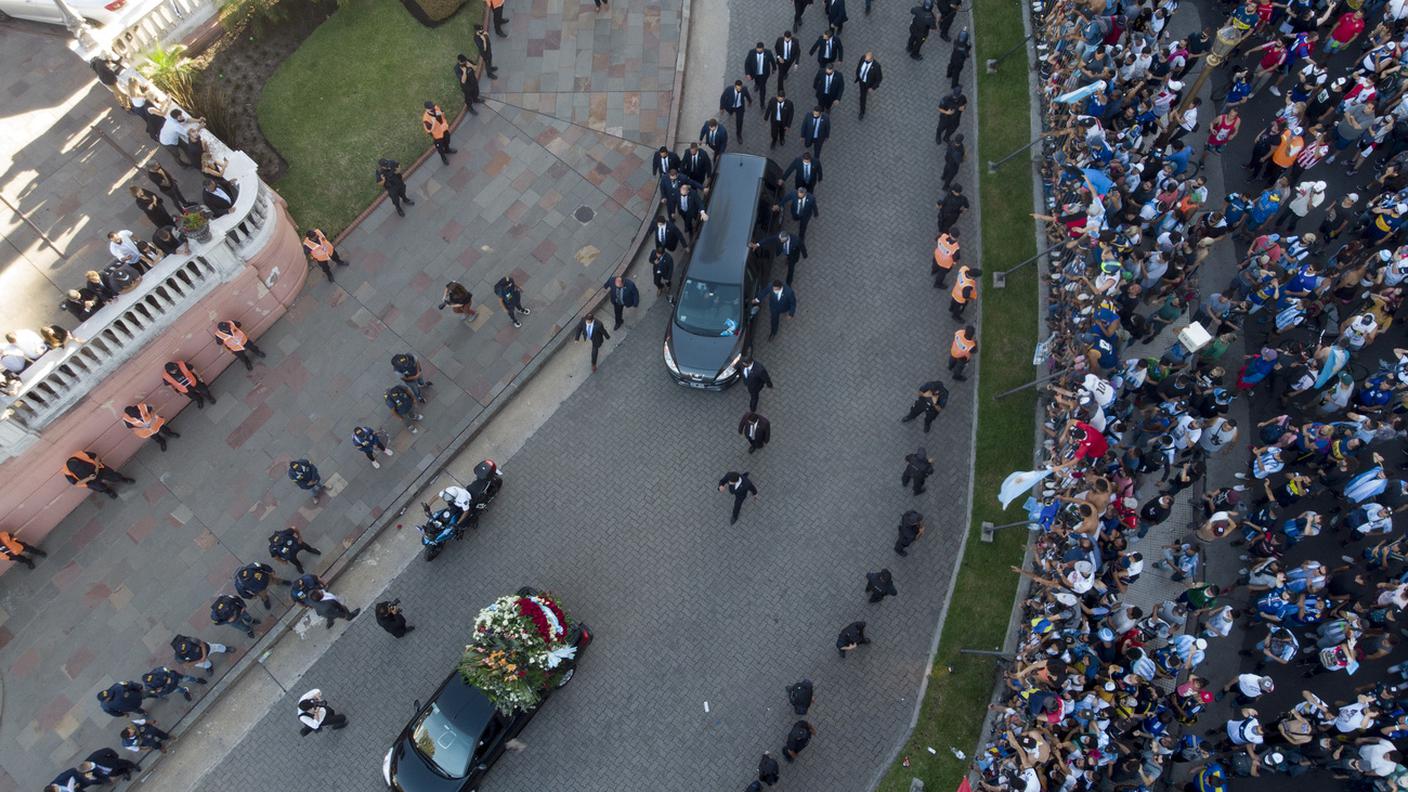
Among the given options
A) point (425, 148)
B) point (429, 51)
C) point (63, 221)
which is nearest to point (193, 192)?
point (63, 221)

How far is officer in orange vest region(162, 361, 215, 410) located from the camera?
16922 mm

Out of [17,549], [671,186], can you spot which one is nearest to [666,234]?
[671,186]

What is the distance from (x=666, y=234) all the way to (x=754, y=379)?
3.64 metres

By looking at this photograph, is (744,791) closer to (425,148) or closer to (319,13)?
(425,148)

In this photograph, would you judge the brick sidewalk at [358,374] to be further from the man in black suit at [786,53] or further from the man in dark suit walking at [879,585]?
the man in dark suit walking at [879,585]

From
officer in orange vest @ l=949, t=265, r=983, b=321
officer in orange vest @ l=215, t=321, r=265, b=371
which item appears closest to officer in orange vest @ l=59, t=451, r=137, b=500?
officer in orange vest @ l=215, t=321, r=265, b=371

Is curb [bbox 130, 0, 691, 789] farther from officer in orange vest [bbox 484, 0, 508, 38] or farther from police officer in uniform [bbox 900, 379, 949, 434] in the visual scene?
police officer in uniform [bbox 900, 379, 949, 434]

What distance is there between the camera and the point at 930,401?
54.2 feet

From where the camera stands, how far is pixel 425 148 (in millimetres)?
20375

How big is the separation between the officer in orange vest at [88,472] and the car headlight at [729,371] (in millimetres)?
11575

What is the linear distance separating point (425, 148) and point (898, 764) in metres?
16.1

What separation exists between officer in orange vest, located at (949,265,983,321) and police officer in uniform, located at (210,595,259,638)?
1430 cm

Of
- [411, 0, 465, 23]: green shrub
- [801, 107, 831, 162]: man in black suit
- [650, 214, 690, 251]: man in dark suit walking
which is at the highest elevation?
[411, 0, 465, 23]: green shrub

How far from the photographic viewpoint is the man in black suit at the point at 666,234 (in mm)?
17953
